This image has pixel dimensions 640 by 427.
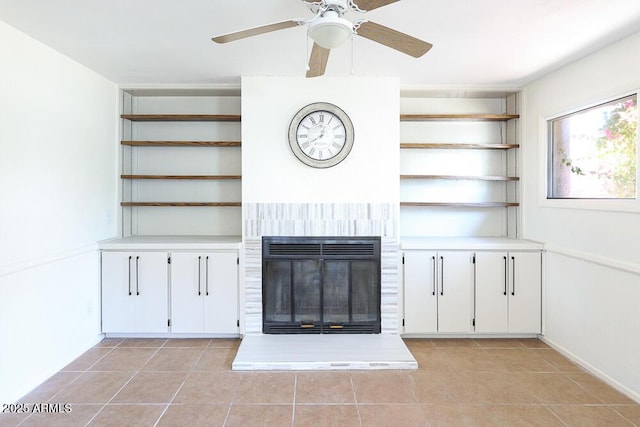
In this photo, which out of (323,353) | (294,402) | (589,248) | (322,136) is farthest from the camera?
(322,136)

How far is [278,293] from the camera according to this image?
359 cm

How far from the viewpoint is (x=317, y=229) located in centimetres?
359

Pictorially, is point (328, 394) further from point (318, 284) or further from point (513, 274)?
point (513, 274)

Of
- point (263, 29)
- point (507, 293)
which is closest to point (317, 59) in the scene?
point (263, 29)

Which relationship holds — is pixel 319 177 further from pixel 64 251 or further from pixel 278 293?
pixel 64 251

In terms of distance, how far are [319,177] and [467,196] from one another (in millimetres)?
1756

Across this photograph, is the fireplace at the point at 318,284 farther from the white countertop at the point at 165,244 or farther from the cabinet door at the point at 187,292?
the cabinet door at the point at 187,292

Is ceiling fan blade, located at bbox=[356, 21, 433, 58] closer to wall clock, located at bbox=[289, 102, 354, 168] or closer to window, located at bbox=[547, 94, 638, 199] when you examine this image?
wall clock, located at bbox=[289, 102, 354, 168]

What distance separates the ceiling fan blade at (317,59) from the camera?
→ 215 centimetres

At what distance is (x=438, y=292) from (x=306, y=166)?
1732 millimetres

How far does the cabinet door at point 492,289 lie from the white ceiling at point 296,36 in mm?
1712

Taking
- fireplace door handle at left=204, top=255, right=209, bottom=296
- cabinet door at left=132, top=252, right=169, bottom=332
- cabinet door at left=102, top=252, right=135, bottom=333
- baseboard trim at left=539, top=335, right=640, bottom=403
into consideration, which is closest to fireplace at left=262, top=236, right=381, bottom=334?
fireplace door handle at left=204, top=255, right=209, bottom=296

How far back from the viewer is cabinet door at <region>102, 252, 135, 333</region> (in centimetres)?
357

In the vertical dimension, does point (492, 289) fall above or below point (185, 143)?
below
